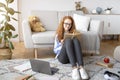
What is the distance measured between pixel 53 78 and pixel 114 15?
3.10m

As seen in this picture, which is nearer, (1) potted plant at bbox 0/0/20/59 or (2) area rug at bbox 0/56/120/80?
(2) area rug at bbox 0/56/120/80

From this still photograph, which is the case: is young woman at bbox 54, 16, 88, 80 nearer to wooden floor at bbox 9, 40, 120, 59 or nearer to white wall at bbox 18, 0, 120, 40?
wooden floor at bbox 9, 40, 120, 59

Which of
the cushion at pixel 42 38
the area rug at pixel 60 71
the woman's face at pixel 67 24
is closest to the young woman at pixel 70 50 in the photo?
the woman's face at pixel 67 24

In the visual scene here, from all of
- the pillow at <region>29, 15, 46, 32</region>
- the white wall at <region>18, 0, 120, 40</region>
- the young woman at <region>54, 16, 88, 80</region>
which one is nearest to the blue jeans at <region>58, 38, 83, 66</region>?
the young woman at <region>54, 16, 88, 80</region>

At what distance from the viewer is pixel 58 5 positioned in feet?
16.5

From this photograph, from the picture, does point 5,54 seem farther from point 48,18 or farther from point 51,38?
point 48,18

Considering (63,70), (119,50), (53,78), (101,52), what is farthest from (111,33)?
(53,78)

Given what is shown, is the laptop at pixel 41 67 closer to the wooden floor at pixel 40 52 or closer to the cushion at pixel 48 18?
the wooden floor at pixel 40 52

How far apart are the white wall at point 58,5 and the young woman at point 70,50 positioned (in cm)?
218

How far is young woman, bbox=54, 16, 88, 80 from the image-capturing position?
248 centimetres

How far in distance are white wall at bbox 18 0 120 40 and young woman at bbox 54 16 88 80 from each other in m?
2.18

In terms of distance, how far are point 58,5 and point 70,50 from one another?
2636mm

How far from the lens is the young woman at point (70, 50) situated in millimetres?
2482

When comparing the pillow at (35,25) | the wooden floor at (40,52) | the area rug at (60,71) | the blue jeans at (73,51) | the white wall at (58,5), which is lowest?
the area rug at (60,71)
